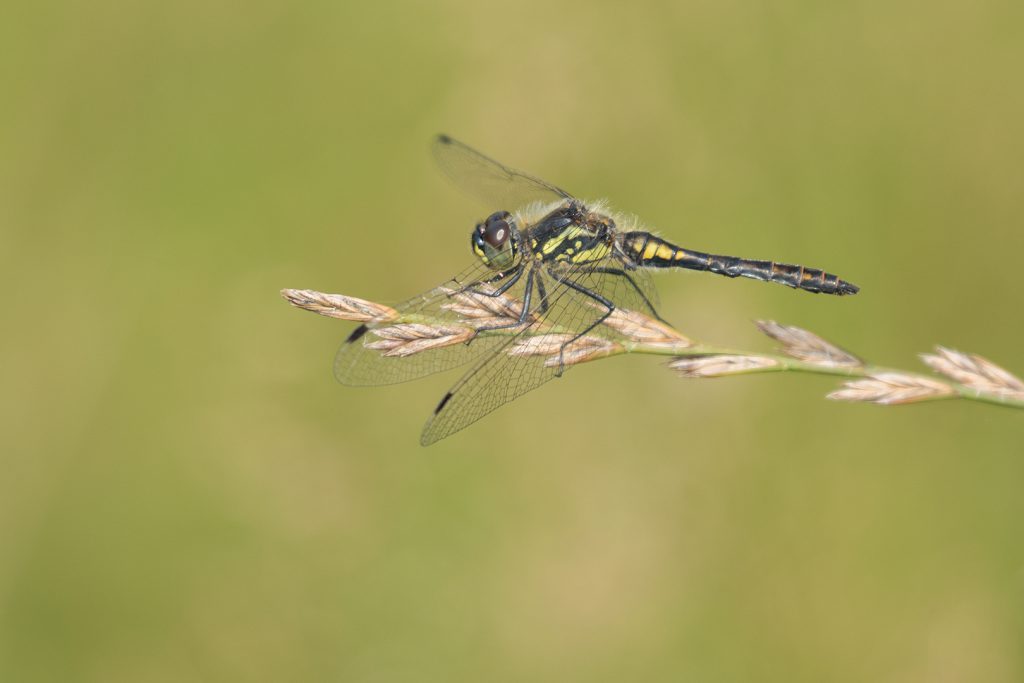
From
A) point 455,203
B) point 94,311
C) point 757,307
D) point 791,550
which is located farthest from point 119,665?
point 757,307

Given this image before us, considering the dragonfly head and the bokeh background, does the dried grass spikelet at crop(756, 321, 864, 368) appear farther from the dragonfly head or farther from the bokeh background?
the bokeh background

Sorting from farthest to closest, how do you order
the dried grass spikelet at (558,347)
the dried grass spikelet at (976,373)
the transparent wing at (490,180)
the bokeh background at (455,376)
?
the bokeh background at (455,376), the transparent wing at (490,180), the dried grass spikelet at (558,347), the dried grass spikelet at (976,373)

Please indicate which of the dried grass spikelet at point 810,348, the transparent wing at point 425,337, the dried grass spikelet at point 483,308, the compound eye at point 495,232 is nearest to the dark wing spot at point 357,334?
the transparent wing at point 425,337

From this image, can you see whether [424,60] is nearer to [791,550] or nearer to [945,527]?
[791,550]

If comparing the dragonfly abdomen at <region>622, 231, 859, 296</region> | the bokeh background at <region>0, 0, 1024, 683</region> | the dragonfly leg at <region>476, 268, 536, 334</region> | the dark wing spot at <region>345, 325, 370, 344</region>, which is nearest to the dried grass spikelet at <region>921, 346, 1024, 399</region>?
the dragonfly leg at <region>476, 268, 536, 334</region>

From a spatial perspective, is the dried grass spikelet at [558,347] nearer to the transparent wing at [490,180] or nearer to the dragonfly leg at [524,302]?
the dragonfly leg at [524,302]

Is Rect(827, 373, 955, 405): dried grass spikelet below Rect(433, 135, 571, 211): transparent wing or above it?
below
